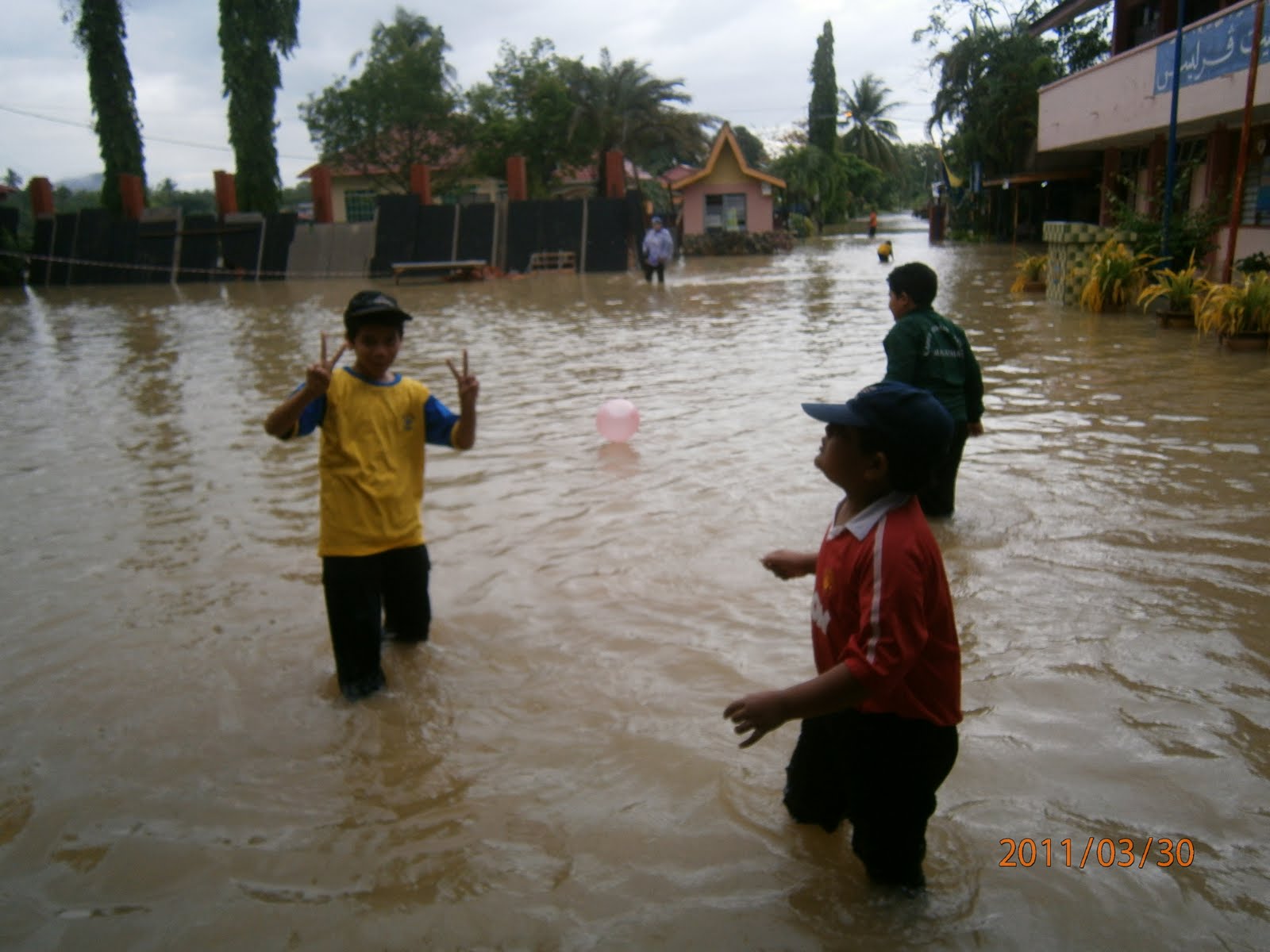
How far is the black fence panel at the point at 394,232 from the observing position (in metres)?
29.5

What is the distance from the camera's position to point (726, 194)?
Result: 1626 inches

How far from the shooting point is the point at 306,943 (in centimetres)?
257

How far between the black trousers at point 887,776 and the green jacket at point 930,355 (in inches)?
110

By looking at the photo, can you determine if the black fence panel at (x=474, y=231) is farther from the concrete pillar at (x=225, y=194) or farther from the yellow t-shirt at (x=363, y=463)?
the yellow t-shirt at (x=363, y=463)

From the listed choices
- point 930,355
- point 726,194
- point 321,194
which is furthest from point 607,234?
point 930,355

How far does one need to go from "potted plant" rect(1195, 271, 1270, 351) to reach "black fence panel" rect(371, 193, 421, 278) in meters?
23.1

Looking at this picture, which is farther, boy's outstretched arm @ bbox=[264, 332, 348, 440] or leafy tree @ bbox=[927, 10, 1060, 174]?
leafy tree @ bbox=[927, 10, 1060, 174]

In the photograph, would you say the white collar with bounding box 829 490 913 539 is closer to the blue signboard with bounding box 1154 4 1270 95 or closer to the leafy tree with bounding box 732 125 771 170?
the blue signboard with bounding box 1154 4 1270 95

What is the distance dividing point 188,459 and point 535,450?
2.63 metres

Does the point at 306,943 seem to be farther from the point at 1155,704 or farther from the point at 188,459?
the point at 188,459

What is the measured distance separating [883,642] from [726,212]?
4110cm

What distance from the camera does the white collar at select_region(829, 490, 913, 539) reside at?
2307 mm

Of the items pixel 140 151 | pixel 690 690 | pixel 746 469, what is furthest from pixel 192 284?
pixel 690 690

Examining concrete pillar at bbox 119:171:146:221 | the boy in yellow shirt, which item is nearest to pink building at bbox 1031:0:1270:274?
the boy in yellow shirt
